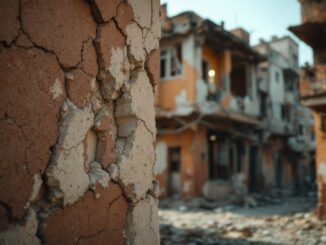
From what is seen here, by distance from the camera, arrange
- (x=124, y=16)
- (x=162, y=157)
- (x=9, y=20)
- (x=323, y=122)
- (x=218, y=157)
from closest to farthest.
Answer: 1. (x=9, y=20)
2. (x=124, y=16)
3. (x=323, y=122)
4. (x=162, y=157)
5. (x=218, y=157)

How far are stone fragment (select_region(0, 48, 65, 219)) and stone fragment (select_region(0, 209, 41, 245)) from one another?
40mm

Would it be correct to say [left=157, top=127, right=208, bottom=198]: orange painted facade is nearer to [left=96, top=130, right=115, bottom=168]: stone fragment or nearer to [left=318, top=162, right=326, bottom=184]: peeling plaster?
[left=318, top=162, right=326, bottom=184]: peeling plaster

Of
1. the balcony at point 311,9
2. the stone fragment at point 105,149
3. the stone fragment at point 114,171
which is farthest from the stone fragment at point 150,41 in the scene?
the balcony at point 311,9

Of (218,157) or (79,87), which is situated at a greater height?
(79,87)

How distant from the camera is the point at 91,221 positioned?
4.99 feet

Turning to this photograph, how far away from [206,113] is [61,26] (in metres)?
11.6

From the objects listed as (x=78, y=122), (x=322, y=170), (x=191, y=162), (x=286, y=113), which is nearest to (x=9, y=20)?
(x=78, y=122)

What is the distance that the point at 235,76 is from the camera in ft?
58.2


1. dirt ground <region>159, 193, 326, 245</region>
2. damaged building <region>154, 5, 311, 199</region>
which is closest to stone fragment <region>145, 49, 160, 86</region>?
dirt ground <region>159, 193, 326, 245</region>

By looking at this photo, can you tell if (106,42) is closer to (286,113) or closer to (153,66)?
(153,66)

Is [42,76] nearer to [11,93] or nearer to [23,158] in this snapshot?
[11,93]

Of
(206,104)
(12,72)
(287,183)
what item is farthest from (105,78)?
(287,183)

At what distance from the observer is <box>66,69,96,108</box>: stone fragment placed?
1449mm

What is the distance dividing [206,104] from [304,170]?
17529mm
